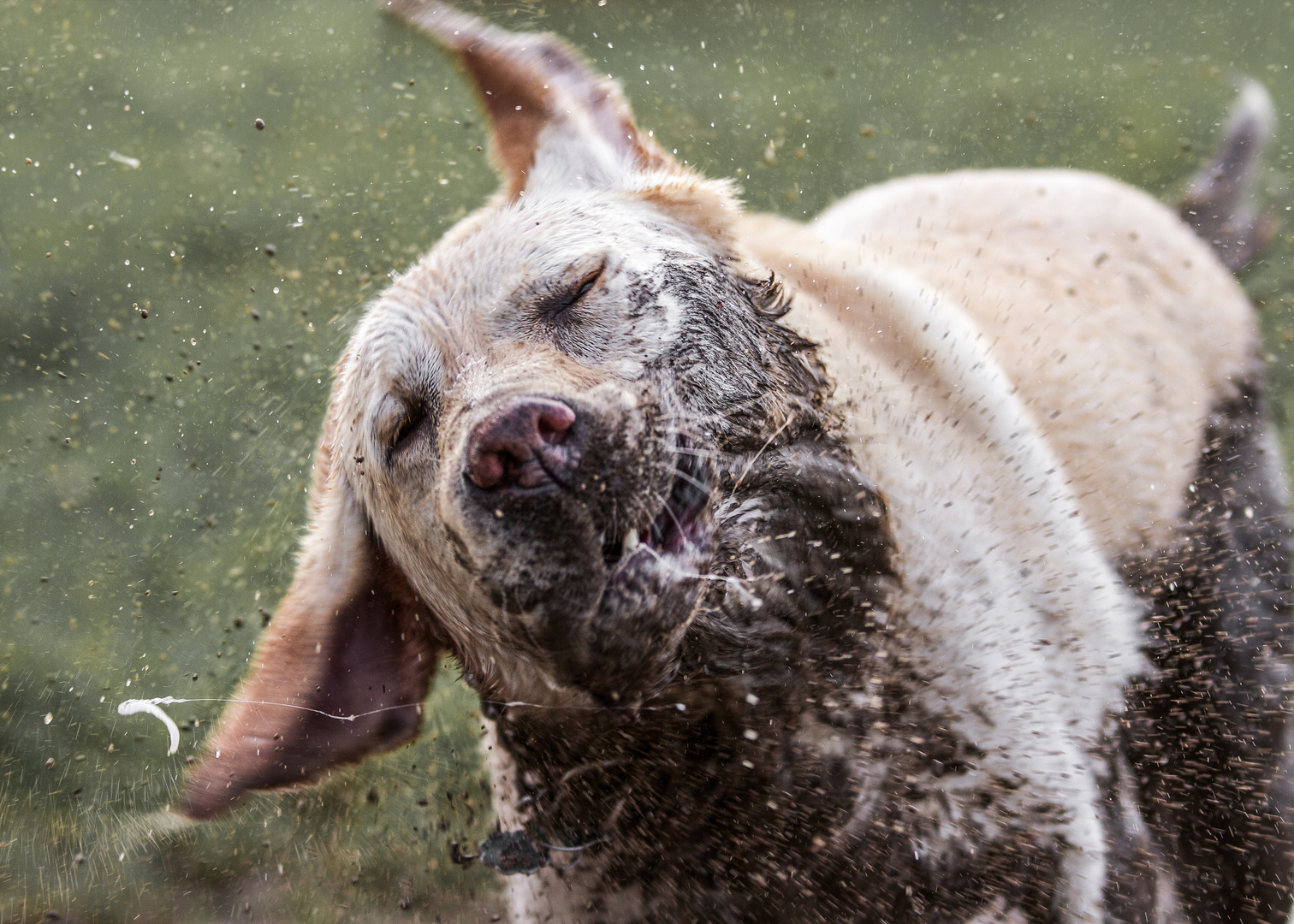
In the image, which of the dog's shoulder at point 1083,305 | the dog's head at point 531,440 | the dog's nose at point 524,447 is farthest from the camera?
the dog's shoulder at point 1083,305

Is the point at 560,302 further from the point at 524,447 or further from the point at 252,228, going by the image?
the point at 252,228

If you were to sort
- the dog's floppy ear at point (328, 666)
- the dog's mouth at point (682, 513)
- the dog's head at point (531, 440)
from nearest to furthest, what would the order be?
the dog's head at point (531, 440) → the dog's mouth at point (682, 513) → the dog's floppy ear at point (328, 666)

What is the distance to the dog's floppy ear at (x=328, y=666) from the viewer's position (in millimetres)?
2510

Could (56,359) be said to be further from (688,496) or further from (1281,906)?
(1281,906)

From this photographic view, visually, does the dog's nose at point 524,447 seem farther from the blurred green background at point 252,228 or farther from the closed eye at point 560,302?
the blurred green background at point 252,228

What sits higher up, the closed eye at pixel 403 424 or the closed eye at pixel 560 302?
the closed eye at pixel 560 302

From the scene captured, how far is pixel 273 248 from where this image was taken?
4.14 metres

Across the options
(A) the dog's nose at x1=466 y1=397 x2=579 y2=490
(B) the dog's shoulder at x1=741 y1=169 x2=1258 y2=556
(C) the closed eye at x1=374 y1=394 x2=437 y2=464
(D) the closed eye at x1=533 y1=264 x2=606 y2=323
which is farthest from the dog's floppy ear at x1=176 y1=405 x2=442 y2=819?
(B) the dog's shoulder at x1=741 y1=169 x2=1258 y2=556

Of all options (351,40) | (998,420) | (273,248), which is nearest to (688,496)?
(998,420)

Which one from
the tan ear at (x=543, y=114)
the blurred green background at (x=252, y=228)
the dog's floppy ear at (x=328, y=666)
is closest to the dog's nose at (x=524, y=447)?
the dog's floppy ear at (x=328, y=666)

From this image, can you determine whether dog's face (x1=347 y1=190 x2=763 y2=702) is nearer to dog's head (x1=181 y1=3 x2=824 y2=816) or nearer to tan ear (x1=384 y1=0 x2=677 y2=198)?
dog's head (x1=181 y1=3 x2=824 y2=816)

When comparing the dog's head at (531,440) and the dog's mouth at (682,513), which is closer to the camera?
the dog's head at (531,440)

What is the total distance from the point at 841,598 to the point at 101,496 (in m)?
3.51

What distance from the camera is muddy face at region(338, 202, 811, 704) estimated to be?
1.84 m
